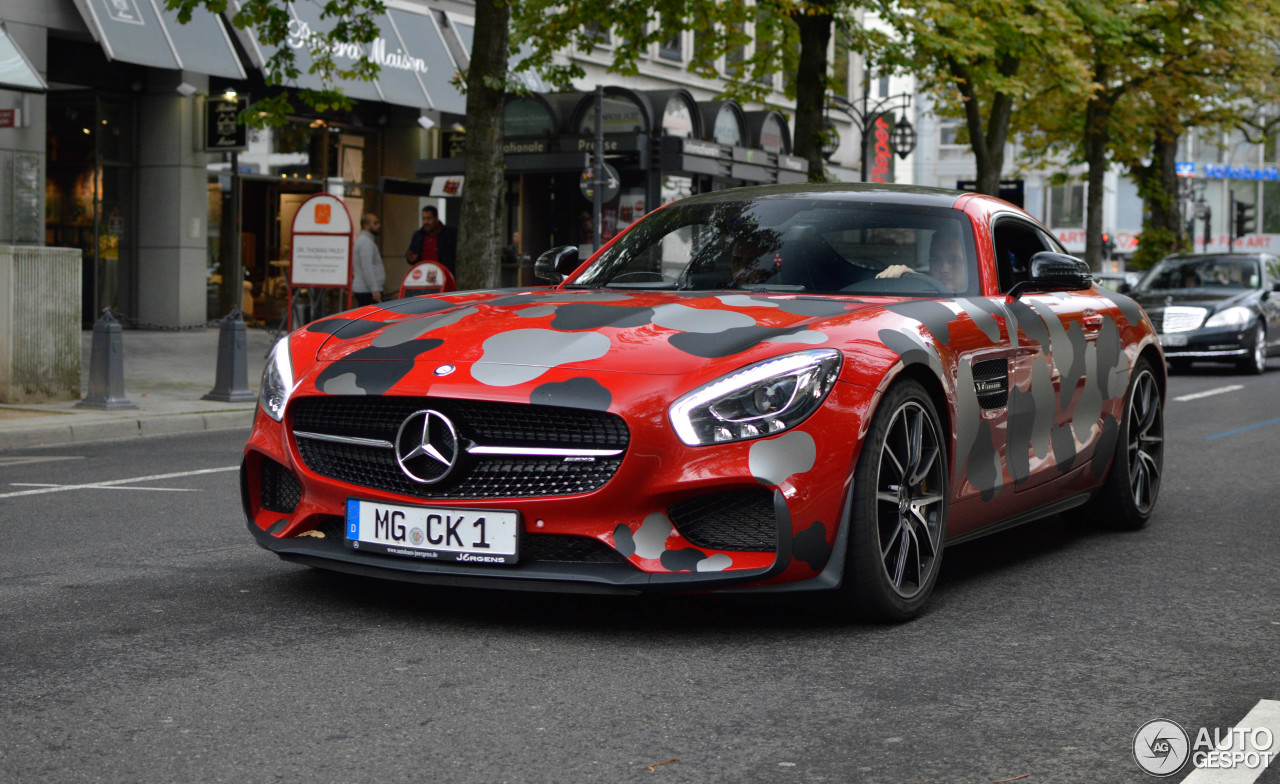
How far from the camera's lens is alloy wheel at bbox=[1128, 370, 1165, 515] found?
7145 millimetres

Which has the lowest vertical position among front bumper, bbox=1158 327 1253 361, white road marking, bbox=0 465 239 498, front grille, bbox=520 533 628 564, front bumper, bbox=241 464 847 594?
white road marking, bbox=0 465 239 498

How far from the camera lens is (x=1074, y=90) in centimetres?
2556

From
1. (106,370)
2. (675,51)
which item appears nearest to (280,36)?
(106,370)

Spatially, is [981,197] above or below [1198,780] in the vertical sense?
above

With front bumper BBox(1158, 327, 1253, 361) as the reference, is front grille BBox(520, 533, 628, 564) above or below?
below

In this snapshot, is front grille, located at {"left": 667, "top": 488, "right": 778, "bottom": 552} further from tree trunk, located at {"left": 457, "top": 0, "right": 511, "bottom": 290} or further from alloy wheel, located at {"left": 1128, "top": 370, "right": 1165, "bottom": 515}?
tree trunk, located at {"left": 457, "top": 0, "right": 511, "bottom": 290}

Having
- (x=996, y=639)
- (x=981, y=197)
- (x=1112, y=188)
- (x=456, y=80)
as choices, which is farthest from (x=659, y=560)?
(x=1112, y=188)

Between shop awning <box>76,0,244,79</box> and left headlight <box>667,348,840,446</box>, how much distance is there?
684 inches

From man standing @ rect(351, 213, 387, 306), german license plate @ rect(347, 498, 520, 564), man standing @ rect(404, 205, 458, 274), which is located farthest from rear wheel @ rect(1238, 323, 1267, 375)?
german license plate @ rect(347, 498, 520, 564)

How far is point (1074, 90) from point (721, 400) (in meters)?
22.7

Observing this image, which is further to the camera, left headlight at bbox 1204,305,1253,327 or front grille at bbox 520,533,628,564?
left headlight at bbox 1204,305,1253,327

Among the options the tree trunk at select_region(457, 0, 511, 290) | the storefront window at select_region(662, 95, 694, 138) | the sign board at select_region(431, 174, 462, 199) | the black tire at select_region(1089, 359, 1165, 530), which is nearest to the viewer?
the black tire at select_region(1089, 359, 1165, 530)

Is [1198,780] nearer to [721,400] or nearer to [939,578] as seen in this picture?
[721,400]

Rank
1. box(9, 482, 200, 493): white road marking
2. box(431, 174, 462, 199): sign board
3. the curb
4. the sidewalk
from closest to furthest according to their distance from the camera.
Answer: box(9, 482, 200, 493): white road marking < the curb < the sidewalk < box(431, 174, 462, 199): sign board
